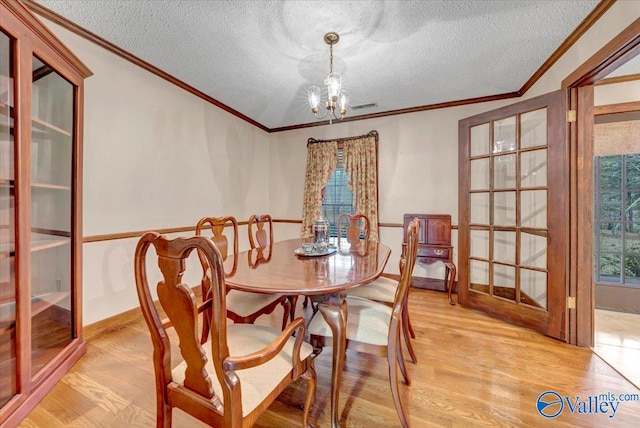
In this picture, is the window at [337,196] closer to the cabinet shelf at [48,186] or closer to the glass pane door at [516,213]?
the glass pane door at [516,213]

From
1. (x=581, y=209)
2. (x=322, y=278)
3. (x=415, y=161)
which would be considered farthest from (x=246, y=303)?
(x=415, y=161)

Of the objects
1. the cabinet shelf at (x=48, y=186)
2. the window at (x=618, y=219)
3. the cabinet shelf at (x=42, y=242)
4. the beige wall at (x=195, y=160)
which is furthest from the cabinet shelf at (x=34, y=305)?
the window at (x=618, y=219)

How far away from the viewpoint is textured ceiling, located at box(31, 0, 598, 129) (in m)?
1.75

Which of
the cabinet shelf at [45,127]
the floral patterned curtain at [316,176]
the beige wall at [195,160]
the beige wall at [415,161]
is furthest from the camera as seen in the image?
the floral patterned curtain at [316,176]

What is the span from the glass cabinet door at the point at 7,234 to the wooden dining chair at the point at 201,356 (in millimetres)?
974

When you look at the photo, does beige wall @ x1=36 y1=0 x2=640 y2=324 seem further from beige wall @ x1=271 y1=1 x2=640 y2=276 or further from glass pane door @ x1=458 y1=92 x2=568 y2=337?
glass pane door @ x1=458 y1=92 x2=568 y2=337

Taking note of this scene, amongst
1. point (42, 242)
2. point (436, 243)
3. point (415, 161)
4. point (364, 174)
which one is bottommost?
point (436, 243)

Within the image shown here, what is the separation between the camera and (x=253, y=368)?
3.39 ft

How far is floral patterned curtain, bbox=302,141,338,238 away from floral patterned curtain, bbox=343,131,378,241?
252mm

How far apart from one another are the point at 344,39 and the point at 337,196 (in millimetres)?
2338

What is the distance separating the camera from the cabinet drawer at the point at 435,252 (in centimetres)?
308

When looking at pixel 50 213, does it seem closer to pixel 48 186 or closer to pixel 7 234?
pixel 48 186

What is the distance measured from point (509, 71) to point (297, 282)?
9.58ft

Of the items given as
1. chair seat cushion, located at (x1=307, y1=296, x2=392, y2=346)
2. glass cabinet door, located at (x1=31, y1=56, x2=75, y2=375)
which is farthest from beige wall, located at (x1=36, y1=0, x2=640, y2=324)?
chair seat cushion, located at (x1=307, y1=296, x2=392, y2=346)
